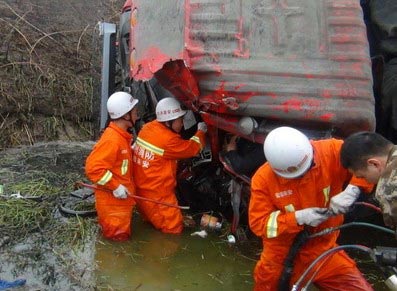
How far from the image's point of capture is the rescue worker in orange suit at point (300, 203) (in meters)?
3.74

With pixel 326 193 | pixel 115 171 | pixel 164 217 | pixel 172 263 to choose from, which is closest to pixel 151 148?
pixel 115 171

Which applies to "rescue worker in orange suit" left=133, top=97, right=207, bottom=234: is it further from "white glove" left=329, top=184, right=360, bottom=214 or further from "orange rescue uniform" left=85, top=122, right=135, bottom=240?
"white glove" left=329, top=184, right=360, bottom=214

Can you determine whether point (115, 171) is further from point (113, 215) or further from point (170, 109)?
point (170, 109)

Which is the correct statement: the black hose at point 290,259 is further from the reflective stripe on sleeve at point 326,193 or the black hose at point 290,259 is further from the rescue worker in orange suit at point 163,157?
the rescue worker in orange suit at point 163,157

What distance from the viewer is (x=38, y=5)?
11.6 metres

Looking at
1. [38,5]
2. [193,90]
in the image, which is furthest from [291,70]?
[38,5]

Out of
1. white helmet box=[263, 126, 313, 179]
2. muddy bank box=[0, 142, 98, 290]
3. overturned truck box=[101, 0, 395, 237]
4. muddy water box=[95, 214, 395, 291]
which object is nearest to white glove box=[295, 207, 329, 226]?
white helmet box=[263, 126, 313, 179]

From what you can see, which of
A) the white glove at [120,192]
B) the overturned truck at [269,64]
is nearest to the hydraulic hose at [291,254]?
the overturned truck at [269,64]

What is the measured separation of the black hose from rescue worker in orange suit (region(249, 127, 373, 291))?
3 cm

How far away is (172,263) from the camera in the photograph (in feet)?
17.1

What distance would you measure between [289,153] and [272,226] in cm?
50

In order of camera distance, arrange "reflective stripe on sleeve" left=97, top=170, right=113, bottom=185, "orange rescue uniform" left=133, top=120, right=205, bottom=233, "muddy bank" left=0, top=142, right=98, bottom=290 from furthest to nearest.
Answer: "orange rescue uniform" left=133, top=120, right=205, bottom=233, "reflective stripe on sleeve" left=97, top=170, right=113, bottom=185, "muddy bank" left=0, top=142, right=98, bottom=290

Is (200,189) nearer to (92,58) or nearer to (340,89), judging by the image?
(340,89)

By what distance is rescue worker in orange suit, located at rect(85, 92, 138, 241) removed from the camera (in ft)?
17.5
